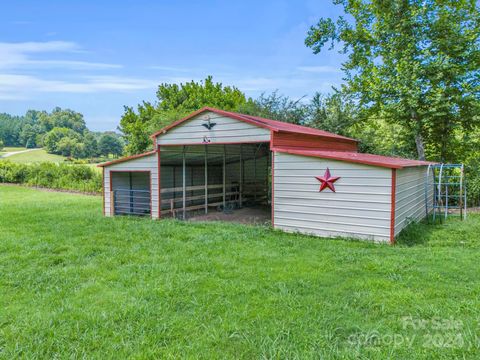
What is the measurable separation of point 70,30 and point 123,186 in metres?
11.3

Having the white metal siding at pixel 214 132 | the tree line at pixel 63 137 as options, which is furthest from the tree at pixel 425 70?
the tree line at pixel 63 137

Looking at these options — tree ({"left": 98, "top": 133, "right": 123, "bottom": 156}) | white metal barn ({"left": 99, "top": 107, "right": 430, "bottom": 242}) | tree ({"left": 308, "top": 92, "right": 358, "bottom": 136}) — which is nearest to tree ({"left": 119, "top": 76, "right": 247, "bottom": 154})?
tree ({"left": 308, "top": 92, "right": 358, "bottom": 136})

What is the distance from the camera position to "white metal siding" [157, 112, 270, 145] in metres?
8.38

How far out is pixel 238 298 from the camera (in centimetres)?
383

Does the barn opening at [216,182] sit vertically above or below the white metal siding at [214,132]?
below

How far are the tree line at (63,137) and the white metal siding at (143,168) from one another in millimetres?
51190

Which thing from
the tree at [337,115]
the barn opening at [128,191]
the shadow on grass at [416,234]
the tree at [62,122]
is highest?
the tree at [62,122]

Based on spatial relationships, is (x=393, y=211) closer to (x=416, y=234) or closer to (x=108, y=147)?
(x=416, y=234)

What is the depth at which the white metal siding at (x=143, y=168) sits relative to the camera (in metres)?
10.1

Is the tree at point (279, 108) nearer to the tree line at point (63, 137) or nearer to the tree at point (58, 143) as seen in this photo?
the tree line at point (63, 137)

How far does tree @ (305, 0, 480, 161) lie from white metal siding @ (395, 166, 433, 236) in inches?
146

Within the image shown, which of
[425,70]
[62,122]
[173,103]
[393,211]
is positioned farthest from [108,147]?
[393,211]

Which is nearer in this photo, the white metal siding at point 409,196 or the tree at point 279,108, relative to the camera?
the white metal siding at point 409,196

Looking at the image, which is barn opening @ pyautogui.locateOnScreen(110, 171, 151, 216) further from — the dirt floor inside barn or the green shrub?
the green shrub
